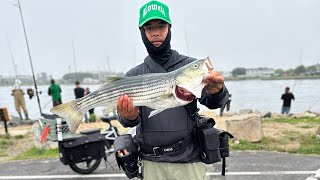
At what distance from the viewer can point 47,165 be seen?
840cm

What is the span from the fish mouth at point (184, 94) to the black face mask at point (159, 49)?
556 mm

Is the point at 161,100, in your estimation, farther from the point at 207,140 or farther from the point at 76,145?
the point at 76,145

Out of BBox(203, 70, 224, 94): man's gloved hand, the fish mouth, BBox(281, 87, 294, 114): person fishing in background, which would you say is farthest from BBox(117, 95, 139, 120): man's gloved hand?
BBox(281, 87, 294, 114): person fishing in background

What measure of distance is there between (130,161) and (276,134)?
8.36 m

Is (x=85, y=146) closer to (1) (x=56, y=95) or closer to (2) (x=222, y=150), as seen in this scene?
(2) (x=222, y=150)

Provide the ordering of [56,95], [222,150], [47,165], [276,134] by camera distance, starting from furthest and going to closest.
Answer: [56,95]
[276,134]
[47,165]
[222,150]

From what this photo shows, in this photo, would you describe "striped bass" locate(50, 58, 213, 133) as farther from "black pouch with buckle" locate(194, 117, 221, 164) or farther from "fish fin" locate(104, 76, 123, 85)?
"black pouch with buckle" locate(194, 117, 221, 164)

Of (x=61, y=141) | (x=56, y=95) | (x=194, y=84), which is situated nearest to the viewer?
(x=194, y=84)

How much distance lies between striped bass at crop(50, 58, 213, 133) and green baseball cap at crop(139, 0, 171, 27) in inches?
21.4

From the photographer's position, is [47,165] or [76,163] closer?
[76,163]

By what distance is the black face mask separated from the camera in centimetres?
315

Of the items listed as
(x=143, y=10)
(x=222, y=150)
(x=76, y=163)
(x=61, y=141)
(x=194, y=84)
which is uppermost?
(x=143, y=10)

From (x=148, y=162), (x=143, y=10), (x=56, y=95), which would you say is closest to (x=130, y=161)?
(x=148, y=162)

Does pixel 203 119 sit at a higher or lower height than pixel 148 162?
higher
